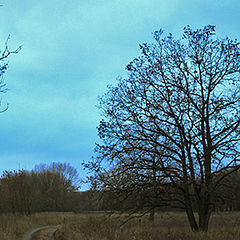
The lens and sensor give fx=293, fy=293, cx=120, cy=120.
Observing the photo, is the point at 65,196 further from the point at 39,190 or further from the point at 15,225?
the point at 15,225

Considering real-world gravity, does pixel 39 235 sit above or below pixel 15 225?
below

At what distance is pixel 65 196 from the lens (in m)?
58.2

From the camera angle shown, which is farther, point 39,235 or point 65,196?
point 65,196

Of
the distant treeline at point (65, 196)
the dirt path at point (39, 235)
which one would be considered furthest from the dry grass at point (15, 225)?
the distant treeline at point (65, 196)

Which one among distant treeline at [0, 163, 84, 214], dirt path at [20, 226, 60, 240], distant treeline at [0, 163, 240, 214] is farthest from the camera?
distant treeline at [0, 163, 84, 214]

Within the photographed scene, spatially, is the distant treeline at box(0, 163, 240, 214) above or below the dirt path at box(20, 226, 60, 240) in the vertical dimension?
above

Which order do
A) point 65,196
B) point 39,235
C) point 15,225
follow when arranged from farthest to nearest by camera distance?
point 65,196, point 15,225, point 39,235

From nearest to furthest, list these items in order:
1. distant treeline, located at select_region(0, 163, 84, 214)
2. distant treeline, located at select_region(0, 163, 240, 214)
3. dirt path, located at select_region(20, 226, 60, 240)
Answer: distant treeline, located at select_region(0, 163, 240, 214) → dirt path, located at select_region(20, 226, 60, 240) → distant treeline, located at select_region(0, 163, 84, 214)

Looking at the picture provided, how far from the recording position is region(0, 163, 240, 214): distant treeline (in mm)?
12352

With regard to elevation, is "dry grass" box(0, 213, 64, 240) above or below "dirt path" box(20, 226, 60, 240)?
above

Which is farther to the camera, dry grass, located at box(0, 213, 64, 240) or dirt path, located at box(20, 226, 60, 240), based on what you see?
dirt path, located at box(20, 226, 60, 240)

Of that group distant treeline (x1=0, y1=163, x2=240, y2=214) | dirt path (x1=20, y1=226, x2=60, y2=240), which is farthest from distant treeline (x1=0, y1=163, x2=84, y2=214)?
dirt path (x1=20, y1=226, x2=60, y2=240)

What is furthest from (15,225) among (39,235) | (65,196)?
(65,196)

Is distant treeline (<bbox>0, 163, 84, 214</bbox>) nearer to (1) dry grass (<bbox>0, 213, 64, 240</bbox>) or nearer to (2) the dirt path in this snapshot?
(1) dry grass (<bbox>0, 213, 64, 240</bbox>)
